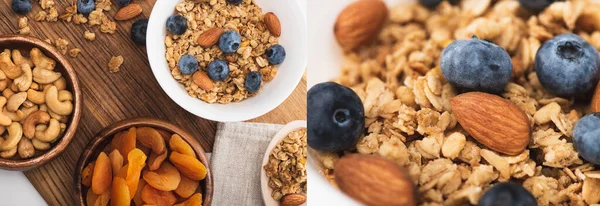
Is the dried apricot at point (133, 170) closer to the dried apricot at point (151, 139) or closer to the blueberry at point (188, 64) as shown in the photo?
the dried apricot at point (151, 139)

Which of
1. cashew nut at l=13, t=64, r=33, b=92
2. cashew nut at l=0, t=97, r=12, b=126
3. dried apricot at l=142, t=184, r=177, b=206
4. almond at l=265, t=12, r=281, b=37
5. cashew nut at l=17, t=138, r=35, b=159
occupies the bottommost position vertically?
dried apricot at l=142, t=184, r=177, b=206

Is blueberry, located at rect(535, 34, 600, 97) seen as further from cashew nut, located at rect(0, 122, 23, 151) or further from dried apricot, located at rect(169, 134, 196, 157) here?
cashew nut, located at rect(0, 122, 23, 151)

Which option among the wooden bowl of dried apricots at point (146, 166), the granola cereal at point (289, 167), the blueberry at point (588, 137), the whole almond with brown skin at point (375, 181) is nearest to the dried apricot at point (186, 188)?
the wooden bowl of dried apricots at point (146, 166)

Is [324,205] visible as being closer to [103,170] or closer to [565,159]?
[565,159]

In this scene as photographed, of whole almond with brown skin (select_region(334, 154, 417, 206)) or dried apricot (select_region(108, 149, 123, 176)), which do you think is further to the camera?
dried apricot (select_region(108, 149, 123, 176))

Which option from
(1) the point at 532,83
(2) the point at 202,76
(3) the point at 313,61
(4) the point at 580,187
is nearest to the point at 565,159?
(4) the point at 580,187

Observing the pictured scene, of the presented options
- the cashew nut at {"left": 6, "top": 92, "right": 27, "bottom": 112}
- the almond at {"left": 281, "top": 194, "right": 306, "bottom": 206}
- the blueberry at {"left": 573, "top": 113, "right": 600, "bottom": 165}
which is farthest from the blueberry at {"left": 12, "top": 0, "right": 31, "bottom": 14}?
the blueberry at {"left": 573, "top": 113, "right": 600, "bottom": 165}
